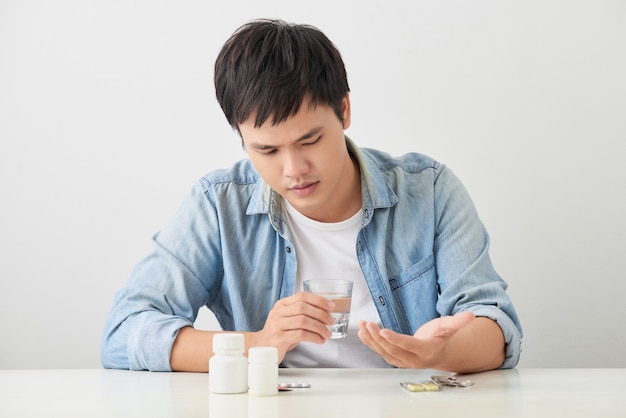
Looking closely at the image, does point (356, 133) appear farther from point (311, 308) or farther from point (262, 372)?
point (262, 372)

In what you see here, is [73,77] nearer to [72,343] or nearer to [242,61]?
[72,343]

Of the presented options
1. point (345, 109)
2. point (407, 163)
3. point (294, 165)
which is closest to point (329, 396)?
point (294, 165)

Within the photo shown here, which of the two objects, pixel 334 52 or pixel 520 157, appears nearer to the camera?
pixel 334 52

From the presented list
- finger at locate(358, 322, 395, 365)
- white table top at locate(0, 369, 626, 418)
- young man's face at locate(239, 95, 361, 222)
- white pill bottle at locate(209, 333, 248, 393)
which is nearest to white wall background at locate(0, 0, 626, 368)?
young man's face at locate(239, 95, 361, 222)

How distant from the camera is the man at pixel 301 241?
1668 millimetres

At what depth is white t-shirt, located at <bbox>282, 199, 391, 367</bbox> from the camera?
1903 mm

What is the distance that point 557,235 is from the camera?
2.44m

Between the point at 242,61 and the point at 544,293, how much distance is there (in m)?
1.29

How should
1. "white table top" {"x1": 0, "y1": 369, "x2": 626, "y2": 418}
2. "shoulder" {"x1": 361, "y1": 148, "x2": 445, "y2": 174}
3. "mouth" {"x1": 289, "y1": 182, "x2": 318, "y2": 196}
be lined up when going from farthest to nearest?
1. "shoulder" {"x1": 361, "y1": 148, "x2": 445, "y2": 174}
2. "mouth" {"x1": 289, "y1": 182, "x2": 318, "y2": 196}
3. "white table top" {"x1": 0, "y1": 369, "x2": 626, "y2": 418}

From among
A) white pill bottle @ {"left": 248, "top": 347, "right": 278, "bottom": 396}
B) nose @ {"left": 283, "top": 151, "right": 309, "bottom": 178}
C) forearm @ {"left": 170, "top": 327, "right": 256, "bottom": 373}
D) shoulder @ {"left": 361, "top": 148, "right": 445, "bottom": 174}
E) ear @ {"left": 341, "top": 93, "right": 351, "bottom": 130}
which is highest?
ear @ {"left": 341, "top": 93, "right": 351, "bottom": 130}

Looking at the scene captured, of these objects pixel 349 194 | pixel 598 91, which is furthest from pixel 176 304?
pixel 598 91

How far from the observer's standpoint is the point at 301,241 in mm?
1972

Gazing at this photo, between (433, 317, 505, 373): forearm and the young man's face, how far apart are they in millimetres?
441

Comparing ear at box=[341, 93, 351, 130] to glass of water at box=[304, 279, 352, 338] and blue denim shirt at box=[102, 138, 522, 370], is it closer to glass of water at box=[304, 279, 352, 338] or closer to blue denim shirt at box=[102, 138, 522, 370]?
blue denim shirt at box=[102, 138, 522, 370]
